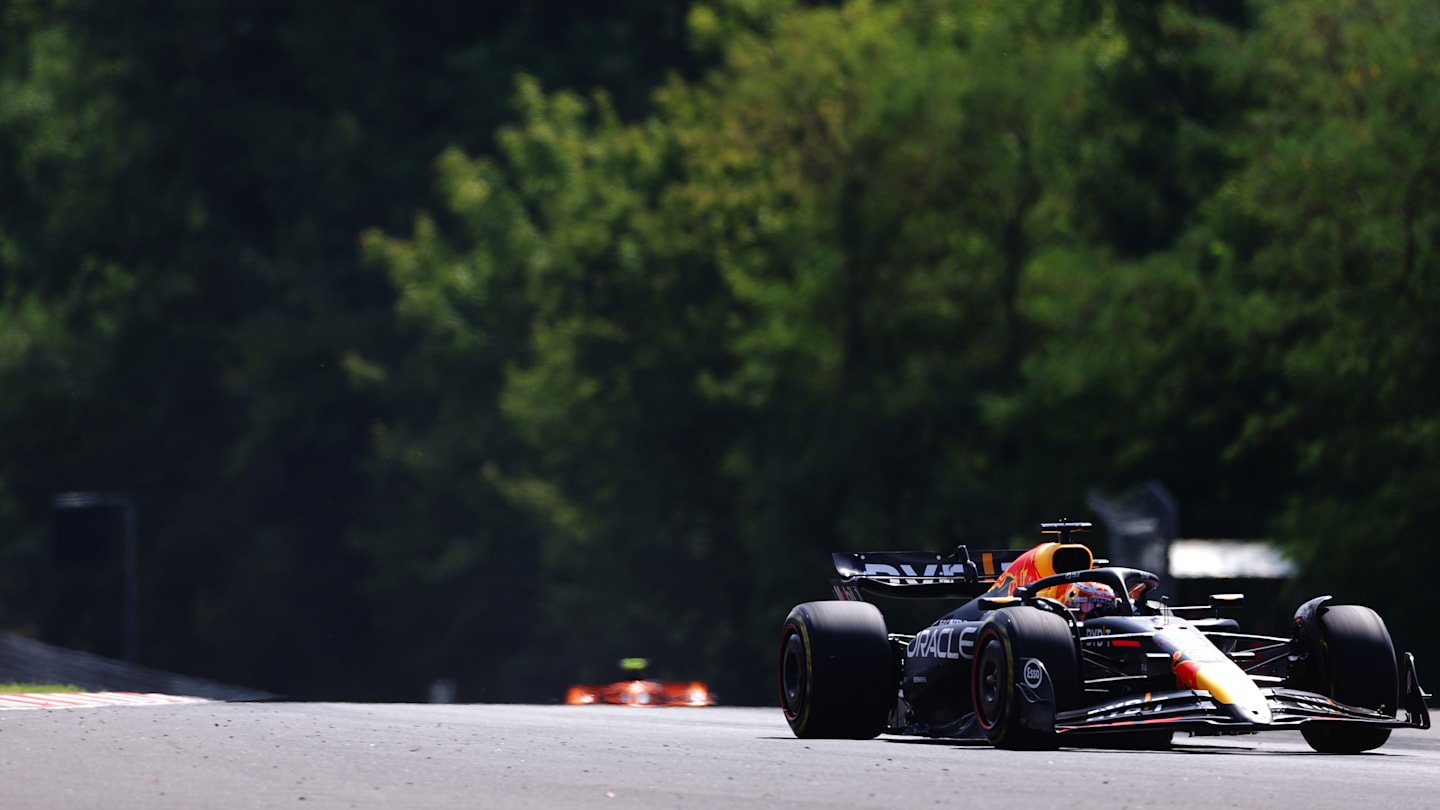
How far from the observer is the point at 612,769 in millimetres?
13695

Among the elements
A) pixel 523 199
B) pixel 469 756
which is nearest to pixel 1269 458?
pixel 523 199

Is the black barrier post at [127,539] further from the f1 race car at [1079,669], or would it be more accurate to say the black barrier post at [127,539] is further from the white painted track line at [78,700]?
the f1 race car at [1079,669]

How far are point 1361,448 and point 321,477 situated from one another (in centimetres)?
3097

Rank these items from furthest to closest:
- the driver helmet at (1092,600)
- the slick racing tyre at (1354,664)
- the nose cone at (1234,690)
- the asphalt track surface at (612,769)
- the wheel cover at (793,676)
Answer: the wheel cover at (793,676) < the driver helmet at (1092,600) < the slick racing tyre at (1354,664) < the nose cone at (1234,690) < the asphalt track surface at (612,769)

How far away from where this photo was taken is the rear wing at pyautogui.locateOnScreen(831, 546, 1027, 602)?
1677 cm

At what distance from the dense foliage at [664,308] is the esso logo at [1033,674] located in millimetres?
20518

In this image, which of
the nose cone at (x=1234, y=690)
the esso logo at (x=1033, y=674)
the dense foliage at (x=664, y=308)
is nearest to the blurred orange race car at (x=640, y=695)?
the dense foliage at (x=664, y=308)

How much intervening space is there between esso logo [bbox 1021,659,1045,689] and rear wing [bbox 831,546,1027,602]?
2689 millimetres

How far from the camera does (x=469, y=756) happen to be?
14492 mm

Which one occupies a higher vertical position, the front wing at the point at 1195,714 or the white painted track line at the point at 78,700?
the white painted track line at the point at 78,700

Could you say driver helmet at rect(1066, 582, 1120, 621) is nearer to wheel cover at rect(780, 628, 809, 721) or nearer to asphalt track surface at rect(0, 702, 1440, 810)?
asphalt track surface at rect(0, 702, 1440, 810)

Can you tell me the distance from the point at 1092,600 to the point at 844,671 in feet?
4.73

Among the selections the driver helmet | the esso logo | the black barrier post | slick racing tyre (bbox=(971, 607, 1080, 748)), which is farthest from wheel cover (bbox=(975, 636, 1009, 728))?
the black barrier post

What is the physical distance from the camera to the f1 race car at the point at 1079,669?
13.9 m
